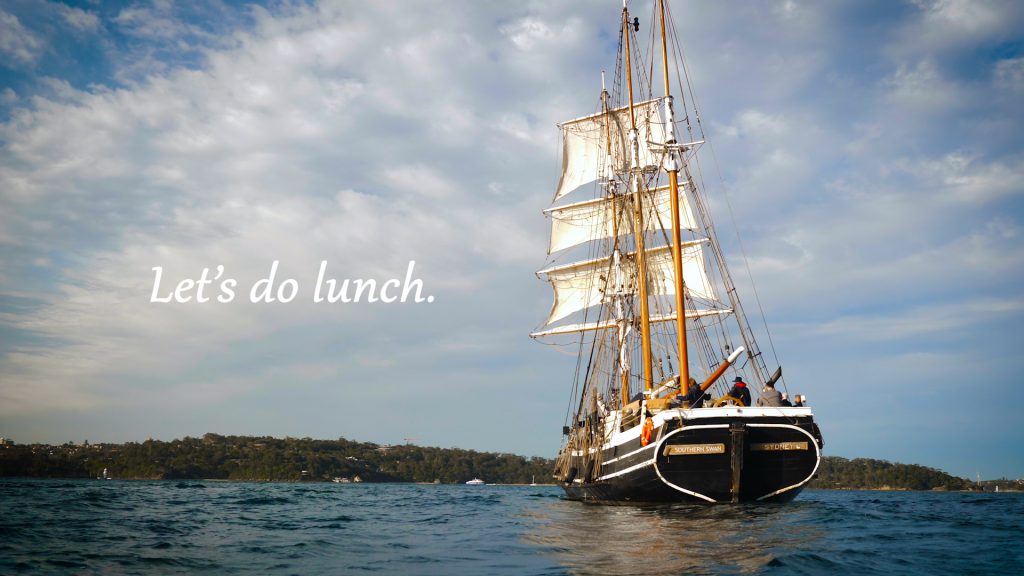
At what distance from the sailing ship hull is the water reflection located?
23.8 inches

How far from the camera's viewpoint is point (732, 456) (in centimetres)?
2412

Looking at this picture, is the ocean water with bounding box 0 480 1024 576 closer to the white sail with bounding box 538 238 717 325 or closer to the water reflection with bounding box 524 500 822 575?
the water reflection with bounding box 524 500 822 575

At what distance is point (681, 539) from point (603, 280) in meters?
38.4

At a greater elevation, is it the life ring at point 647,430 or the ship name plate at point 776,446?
the life ring at point 647,430

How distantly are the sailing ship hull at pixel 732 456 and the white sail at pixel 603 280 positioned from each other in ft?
87.3

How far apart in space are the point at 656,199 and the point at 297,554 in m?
46.5

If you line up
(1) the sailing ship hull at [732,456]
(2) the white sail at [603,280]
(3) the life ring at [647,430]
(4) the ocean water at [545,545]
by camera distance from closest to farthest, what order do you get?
(4) the ocean water at [545,545], (1) the sailing ship hull at [732,456], (3) the life ring at [647,430], (2) the white sail at [603,280]

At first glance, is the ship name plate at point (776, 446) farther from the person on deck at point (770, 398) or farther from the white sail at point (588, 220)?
the white sail at point (588, 220)

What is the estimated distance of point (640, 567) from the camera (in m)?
12.7

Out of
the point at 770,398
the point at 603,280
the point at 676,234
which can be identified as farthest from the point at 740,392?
the point at 603,280

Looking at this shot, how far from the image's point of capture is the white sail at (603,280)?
182 ft

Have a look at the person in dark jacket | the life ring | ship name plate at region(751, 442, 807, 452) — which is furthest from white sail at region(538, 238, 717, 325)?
ship name plate at region(751, 442, 807, 452)

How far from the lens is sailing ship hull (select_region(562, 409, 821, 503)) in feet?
79.2

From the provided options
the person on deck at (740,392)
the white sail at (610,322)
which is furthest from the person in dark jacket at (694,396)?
the white sail at (610,322)
